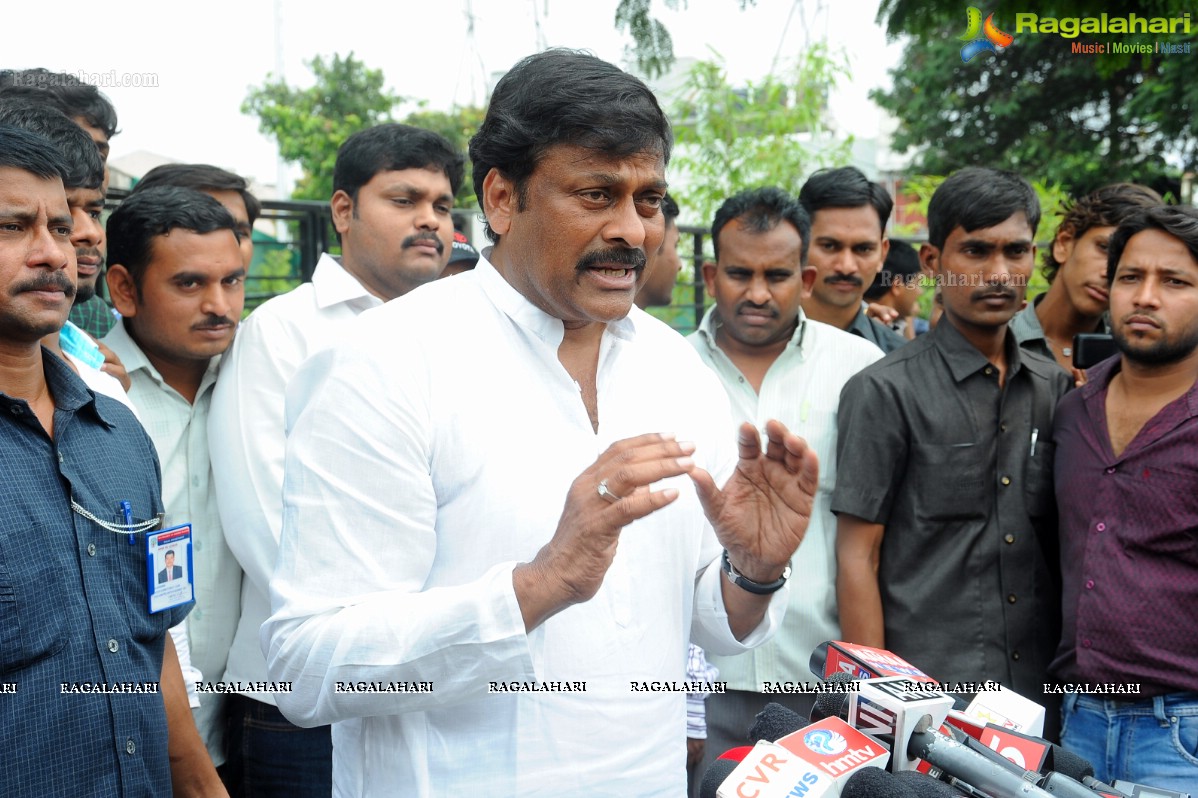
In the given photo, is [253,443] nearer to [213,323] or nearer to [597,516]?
[213,323]

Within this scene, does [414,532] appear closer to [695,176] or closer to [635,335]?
[635,335]

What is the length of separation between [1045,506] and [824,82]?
19.1 ft

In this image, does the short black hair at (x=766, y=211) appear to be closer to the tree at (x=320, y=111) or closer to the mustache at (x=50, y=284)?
the mustache at (x=50, y=284)

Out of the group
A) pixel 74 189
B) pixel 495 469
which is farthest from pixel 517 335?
pixel 74 189

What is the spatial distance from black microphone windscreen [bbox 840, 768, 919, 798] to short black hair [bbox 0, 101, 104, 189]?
8.24 feet

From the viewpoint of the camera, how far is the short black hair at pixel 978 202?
3.76 metres

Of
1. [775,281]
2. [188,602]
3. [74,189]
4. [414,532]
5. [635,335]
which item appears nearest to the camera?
[414,532]

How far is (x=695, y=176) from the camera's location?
9016 mm

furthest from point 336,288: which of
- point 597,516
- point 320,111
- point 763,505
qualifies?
point 320,111

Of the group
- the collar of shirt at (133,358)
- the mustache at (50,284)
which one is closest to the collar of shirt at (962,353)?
the collar of shirt at (133,358)

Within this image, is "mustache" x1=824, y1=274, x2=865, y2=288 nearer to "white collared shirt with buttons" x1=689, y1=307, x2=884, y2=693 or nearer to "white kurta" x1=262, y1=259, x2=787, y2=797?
"white collared shirt with buttons" x1=689, y1=307, x2=884, y2=693

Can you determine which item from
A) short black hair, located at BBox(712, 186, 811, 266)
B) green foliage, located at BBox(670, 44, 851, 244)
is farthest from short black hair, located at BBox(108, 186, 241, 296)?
green foliage, located at BBox(670, 44, 851, 244)

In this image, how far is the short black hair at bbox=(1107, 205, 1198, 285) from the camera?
10.8 ft

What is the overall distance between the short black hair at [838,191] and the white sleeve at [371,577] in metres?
3.12
